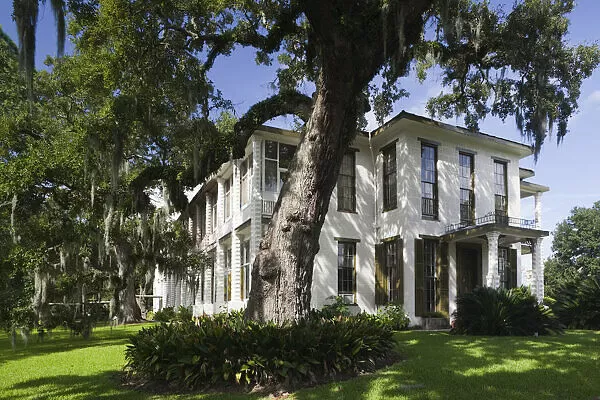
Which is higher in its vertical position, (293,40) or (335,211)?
(293,40)

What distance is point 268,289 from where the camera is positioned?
8.37m

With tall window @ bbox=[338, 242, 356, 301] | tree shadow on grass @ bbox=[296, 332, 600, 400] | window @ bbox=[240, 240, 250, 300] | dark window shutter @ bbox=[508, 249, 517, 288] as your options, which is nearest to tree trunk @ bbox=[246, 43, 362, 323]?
tree shadow on grass @ bbox=[296, 332, 600, 400]

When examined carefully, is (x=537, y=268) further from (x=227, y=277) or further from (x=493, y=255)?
(x=227, y=277)

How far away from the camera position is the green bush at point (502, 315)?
1237cm

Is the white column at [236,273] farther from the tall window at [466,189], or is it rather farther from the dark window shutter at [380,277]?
the tall window at [466,189]

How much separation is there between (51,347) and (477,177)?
50.7 feet

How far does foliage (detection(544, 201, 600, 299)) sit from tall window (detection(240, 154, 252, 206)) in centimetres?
4052

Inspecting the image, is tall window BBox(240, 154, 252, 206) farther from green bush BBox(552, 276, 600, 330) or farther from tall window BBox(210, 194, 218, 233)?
green bush BBox(552, 276, 600, 330)

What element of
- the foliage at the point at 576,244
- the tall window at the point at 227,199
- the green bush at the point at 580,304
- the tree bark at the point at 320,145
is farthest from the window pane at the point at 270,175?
the foliage at the point at 576,244

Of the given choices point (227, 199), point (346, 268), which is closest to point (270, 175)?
point (346, 268)

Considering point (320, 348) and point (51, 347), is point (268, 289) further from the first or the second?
point (51, 347)

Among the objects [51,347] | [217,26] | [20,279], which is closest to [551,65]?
[217,26]

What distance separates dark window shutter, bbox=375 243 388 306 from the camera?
59.4 ft

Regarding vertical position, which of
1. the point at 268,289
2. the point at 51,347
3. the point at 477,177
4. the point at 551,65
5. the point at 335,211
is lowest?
the point at 51,347
